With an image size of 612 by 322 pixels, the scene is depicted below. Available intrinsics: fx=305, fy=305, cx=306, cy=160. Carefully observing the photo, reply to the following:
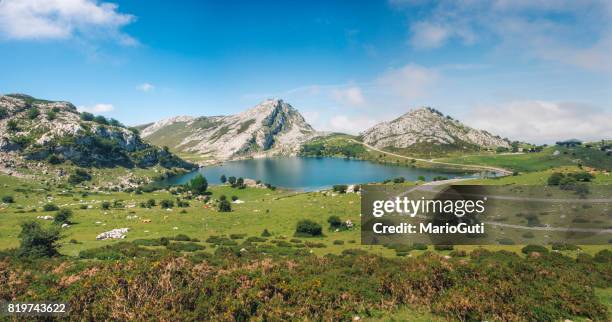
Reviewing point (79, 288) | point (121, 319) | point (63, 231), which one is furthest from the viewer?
point (63, 231)

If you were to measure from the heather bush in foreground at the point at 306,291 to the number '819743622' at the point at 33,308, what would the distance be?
0.48 metres

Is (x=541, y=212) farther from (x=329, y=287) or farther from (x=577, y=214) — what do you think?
(x=329, y=287)

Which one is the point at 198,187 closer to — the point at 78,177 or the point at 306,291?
the point at 78,177

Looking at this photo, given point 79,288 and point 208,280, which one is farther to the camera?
point 208,280

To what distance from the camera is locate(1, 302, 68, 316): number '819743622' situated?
1475cm

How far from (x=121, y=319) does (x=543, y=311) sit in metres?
20.3

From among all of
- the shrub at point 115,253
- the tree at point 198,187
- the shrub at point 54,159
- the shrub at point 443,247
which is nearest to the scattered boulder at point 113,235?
the shrub at point 115,253

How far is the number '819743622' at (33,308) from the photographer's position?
1475 centimetres

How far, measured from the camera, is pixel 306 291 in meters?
17.2

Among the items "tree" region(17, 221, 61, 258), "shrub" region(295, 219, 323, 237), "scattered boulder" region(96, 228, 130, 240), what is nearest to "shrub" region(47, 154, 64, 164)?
"scattered boulder" region(96, 228, 130, 240)

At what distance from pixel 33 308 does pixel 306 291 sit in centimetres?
1369

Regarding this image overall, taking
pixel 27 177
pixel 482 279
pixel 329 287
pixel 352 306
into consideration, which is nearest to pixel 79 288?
pixel 329 287

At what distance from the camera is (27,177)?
13000 cm

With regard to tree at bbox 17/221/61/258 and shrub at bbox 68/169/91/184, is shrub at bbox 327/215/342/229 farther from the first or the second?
shrub at bbox 68/169/91/184
